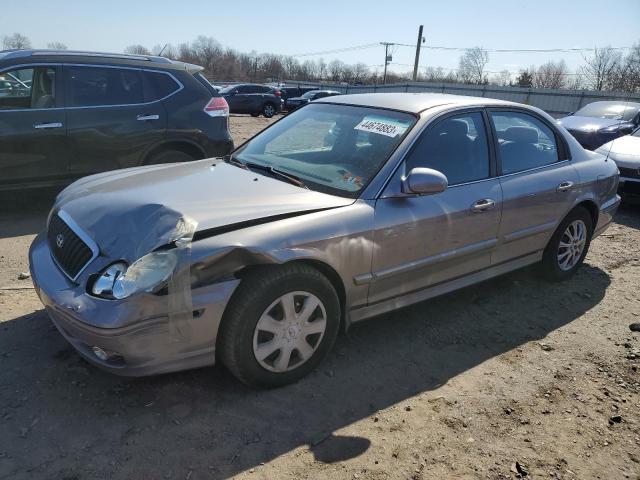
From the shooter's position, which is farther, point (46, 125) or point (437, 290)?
point (46, 125)

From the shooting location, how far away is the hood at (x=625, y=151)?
737cm

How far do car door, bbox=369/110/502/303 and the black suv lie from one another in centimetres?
374

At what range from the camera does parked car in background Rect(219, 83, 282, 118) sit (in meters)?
25.4

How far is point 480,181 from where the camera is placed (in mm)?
A: 3699

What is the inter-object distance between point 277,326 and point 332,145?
4.91ft

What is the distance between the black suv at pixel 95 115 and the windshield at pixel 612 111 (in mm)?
9126

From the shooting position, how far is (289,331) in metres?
2.85

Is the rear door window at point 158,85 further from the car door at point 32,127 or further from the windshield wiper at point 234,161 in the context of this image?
the windshield wiper at point 234,161

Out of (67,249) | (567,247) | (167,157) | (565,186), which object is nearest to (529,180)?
(565,186)

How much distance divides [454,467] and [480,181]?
6.66 feet

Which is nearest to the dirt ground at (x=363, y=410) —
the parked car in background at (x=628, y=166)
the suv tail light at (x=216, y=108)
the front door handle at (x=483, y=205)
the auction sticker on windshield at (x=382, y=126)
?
the front door handle at (x=483, y=205)

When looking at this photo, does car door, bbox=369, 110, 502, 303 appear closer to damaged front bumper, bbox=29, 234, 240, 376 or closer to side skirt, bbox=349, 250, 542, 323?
side skirt, bbox=349, 250, 542, 323

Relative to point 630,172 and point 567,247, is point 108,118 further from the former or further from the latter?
point 630,172

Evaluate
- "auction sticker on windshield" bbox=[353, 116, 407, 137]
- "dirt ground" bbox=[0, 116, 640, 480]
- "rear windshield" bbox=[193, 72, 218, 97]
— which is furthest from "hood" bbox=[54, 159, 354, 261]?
"rear windshield" bbox=[193, 72, 218, 97]
